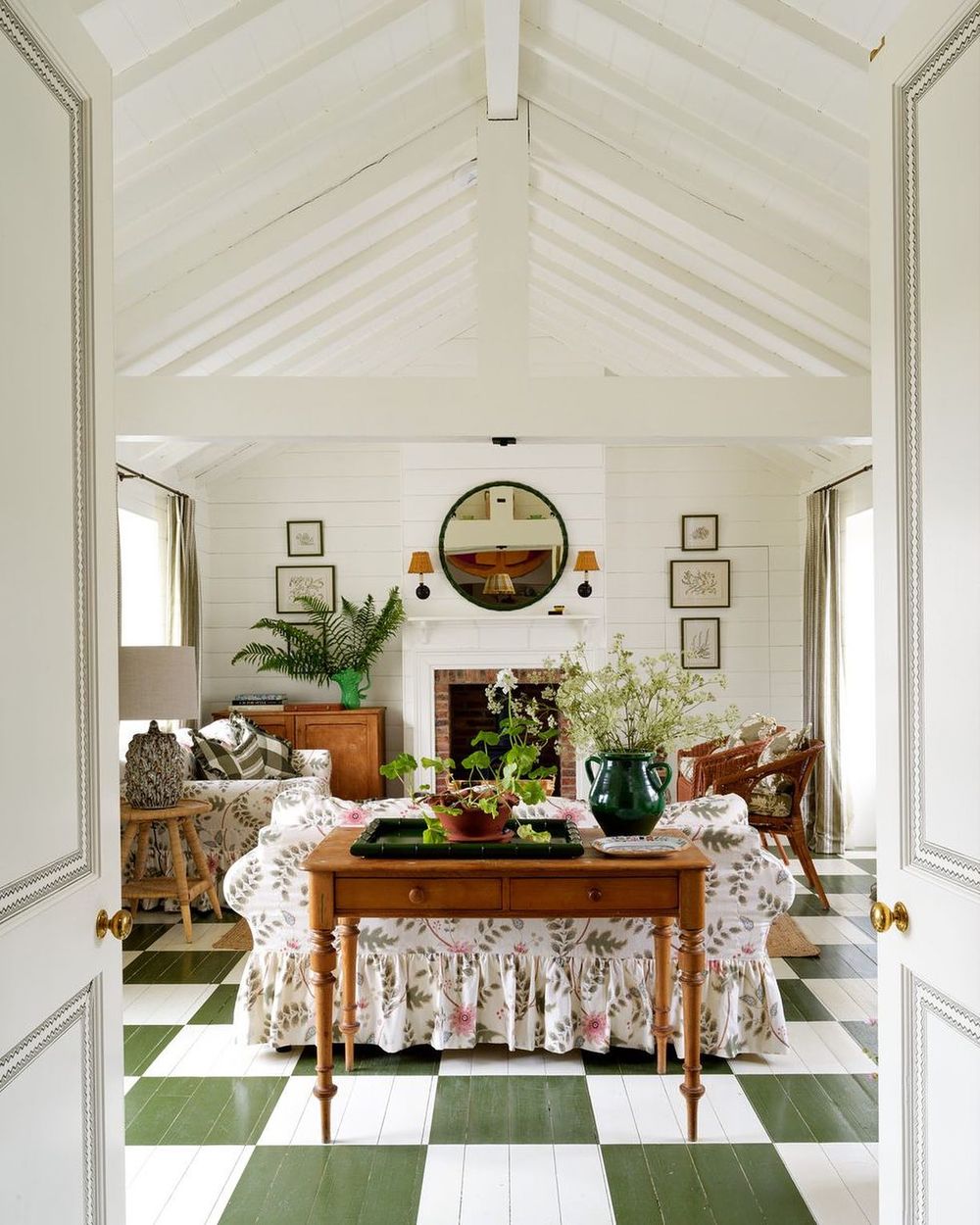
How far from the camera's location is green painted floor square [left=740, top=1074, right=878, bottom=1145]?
111 inches

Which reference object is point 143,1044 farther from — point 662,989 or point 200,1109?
point 662,989

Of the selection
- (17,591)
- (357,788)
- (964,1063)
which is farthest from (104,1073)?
(357,788)

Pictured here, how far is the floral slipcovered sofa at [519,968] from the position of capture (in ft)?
10.9

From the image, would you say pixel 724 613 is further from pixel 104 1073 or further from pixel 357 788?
pixel 104 1073

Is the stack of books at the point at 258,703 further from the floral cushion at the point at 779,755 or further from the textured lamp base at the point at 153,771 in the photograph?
the floral cushion at the point at 779,755

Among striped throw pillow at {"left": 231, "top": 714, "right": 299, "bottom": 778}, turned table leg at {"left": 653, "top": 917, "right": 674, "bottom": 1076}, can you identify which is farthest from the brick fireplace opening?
turned table leg at {"left": 653, "top": 917, "right": 674, "bottom": 1076}

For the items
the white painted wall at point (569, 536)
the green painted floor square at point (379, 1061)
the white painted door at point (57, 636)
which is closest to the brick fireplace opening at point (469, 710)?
the white painted wall at point (569, 536)

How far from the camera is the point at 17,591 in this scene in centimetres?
140

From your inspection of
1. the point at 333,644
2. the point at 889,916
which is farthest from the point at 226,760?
the point at 889,916

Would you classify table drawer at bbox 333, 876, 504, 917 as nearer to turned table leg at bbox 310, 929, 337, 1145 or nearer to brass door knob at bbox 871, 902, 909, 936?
turned table leg at bbox 310, 929, 337, 1145

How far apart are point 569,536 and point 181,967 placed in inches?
176

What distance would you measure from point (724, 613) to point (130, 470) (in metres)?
4.48

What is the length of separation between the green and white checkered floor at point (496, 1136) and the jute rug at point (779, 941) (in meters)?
0.68

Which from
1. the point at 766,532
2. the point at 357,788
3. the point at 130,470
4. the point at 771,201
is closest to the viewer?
the point at 771,201
